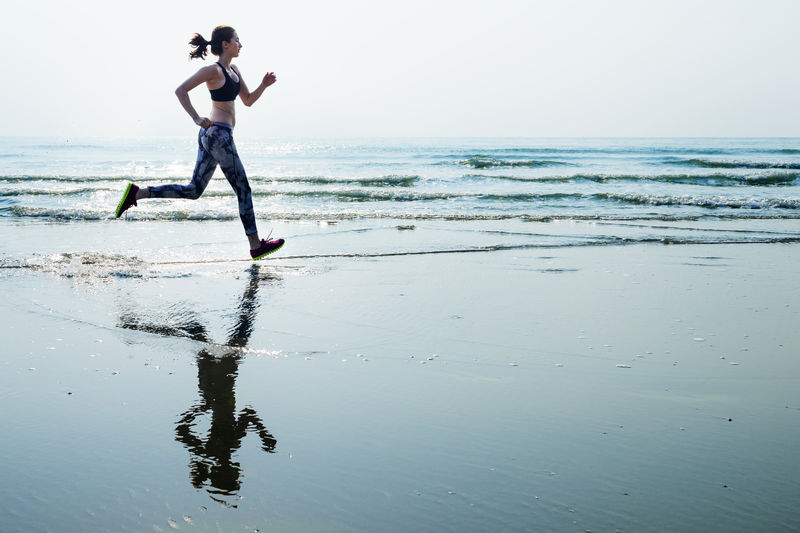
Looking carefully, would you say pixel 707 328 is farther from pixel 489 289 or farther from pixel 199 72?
pixel 199 72

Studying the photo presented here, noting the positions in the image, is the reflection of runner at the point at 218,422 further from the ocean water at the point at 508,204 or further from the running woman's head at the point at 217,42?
the ocean water at the point at 508,204

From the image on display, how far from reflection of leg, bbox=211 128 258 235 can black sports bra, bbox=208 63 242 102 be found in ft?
0.90

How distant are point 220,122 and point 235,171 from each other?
46 centimetres

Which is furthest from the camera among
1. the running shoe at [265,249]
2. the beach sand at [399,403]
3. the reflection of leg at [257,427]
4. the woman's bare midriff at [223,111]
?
the running shoe at [265,249]

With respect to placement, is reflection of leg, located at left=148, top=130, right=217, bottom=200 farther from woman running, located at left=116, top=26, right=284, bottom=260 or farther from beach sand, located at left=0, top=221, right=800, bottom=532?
beach sand, located at left=0, top=221, right=800, bottom=532

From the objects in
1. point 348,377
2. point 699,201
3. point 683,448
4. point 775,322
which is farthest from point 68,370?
point 699,201

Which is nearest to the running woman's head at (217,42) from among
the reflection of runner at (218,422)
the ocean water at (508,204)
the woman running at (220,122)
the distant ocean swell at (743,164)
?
the woman running at (220,122)

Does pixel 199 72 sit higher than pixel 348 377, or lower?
higher

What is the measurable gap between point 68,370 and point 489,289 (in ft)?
10.5

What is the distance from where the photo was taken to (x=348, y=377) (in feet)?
11.4

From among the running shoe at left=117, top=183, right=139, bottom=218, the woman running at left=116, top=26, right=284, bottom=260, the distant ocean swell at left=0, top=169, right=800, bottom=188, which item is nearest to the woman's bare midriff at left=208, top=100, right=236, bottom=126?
the woman running at left=116, top=26, right=284, bottom=260

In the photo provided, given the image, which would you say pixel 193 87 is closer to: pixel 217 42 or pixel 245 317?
pixel 217 42

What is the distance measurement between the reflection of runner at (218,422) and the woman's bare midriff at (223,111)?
7.63 ft

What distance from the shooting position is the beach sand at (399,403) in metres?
2.23
